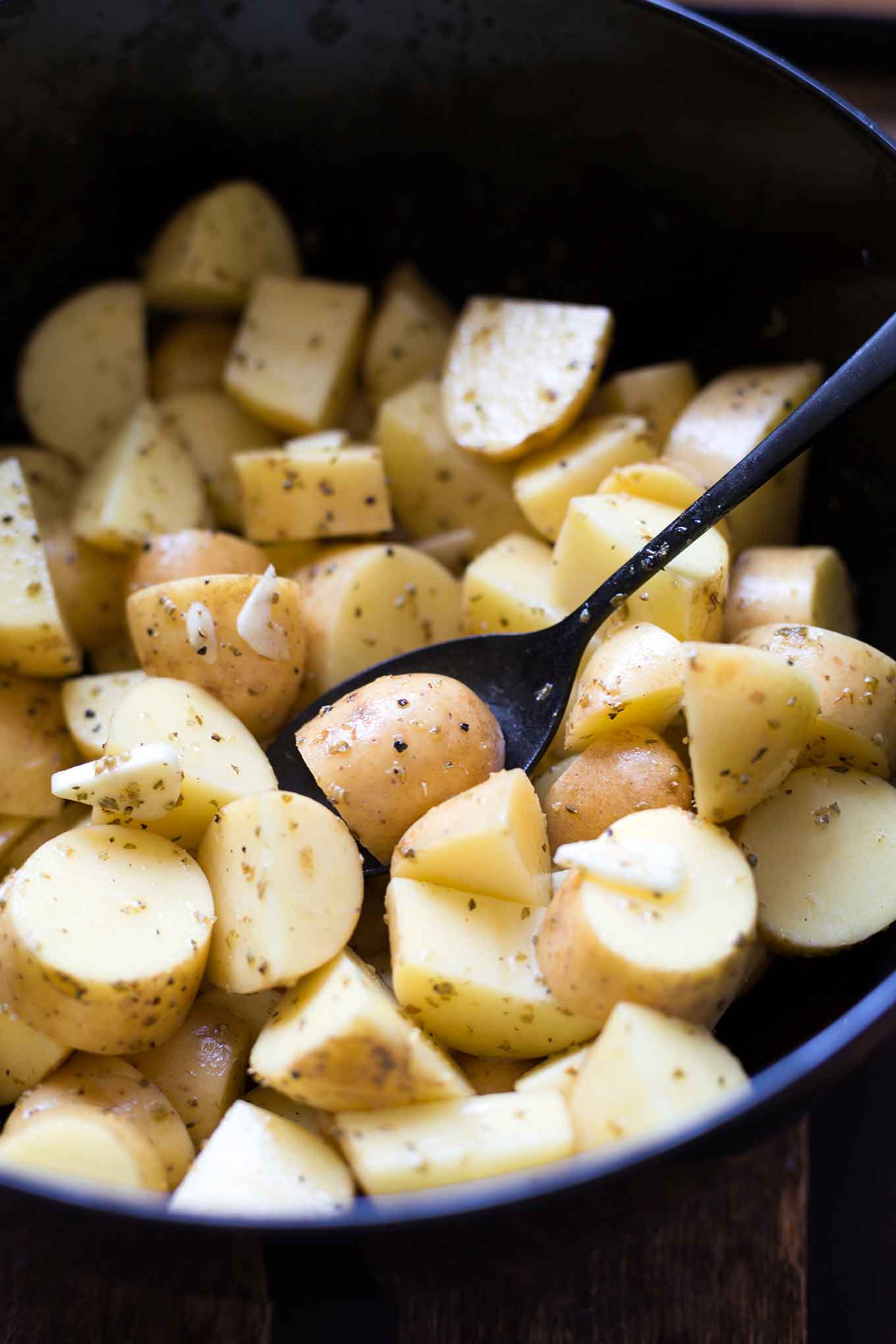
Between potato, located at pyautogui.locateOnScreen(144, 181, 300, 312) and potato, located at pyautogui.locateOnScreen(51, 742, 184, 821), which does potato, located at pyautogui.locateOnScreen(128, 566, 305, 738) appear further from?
potato, located at pyautogui.locateOnScreen(144, 181, 300, 312)

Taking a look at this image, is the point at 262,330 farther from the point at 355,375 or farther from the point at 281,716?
the point at 281,716

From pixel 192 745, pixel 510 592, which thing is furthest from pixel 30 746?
pixel 510 592

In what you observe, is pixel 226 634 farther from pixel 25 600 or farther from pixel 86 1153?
pixel 86 1153

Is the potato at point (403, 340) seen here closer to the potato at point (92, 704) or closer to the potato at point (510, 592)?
the potato at point (510, 592)

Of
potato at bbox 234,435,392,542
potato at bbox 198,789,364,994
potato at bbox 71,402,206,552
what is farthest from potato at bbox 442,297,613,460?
potato at bbox 198,789,364,994

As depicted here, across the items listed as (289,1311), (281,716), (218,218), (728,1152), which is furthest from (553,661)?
(218,218)

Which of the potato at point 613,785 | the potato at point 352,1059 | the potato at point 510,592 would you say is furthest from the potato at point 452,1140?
the potato at point 510,592
